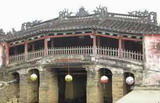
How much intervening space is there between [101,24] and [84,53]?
77.8 inches

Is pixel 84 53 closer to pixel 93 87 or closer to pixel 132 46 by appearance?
pixel 93 87

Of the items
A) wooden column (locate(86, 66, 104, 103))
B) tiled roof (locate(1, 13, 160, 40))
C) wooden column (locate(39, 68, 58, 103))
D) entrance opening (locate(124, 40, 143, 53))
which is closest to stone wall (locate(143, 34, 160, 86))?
tiled roof (locate(1, 13, 160, 40))

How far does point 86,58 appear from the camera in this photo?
54.9ft

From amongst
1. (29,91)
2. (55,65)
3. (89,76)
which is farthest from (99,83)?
(29,91)

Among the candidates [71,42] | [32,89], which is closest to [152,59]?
[71,42]

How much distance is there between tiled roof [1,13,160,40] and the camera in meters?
16.5

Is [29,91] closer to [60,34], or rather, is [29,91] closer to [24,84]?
[24,84]

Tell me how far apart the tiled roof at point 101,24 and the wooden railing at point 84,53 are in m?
1.13

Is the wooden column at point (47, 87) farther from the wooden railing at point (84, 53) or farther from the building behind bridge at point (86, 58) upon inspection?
the wooden railing at point (84, 53)

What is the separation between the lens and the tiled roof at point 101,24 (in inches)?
650

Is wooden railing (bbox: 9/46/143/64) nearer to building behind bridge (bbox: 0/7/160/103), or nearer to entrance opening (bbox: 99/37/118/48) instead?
building behind bridge (bbox: 0/7/160/103)

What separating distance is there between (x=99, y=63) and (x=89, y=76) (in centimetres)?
90

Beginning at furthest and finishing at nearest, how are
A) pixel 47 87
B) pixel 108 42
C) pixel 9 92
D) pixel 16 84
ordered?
pixel 108 42 < pixel 16 84 < pixel 9 92 < pixel 47 87

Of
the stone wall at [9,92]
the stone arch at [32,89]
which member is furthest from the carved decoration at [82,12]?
the stone wall at [9,92]
